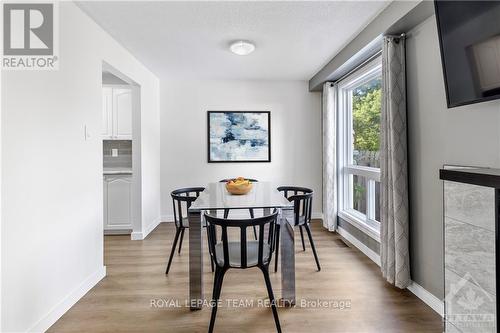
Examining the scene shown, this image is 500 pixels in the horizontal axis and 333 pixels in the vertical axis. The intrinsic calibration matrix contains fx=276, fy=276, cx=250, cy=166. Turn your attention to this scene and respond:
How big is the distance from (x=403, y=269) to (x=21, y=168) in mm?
2876

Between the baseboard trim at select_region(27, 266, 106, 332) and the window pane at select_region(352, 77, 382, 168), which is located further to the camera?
the window pane at select_region(352, 77, 382, 168)

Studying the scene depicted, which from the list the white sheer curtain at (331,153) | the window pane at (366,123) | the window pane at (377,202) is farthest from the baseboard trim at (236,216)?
the window pane at (377,202)

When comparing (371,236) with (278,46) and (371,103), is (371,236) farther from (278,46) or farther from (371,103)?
(278,46)

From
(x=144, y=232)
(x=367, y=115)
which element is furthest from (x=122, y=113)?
(x=367, y=115)

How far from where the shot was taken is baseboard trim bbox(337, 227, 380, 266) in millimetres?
2948

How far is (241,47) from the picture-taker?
3025 mm

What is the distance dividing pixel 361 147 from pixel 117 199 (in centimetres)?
342

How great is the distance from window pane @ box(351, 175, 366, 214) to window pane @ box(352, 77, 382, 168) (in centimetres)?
23

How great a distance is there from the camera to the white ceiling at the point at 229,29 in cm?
229

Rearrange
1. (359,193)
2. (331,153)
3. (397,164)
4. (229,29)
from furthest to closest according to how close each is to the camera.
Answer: (331,153) → (359,193) → (229,29) → (397,164)

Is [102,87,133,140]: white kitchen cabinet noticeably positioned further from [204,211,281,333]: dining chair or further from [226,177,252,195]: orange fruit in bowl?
[204,211,281,333]: dining chair

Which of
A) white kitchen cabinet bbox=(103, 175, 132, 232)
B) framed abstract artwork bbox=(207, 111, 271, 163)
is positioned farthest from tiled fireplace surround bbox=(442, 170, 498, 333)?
white kitchen cabinet bbox=(103, 175, 132, 232)

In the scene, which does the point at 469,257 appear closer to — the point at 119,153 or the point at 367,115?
the point at 367,115

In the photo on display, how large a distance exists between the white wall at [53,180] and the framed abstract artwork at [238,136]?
204 cm
